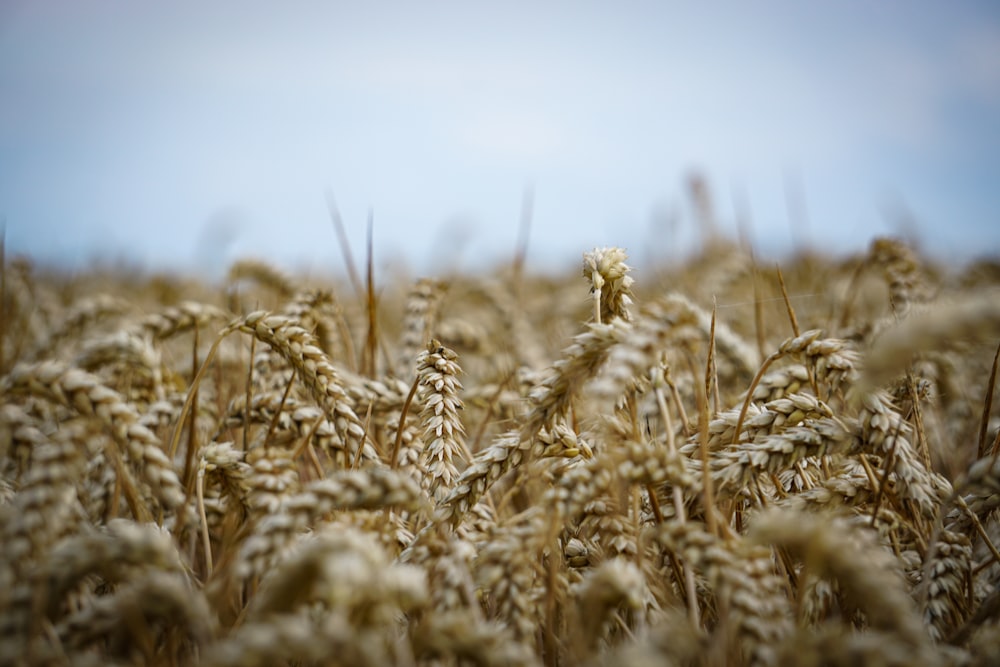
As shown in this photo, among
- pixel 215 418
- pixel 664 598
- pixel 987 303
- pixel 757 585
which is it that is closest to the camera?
pixel 987 303

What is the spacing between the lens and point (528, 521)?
1463 millimetres

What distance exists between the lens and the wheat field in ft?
3.27

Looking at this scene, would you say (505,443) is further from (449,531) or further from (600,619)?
(600,619)

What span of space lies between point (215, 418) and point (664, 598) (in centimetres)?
194

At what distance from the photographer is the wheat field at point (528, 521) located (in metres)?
1.00

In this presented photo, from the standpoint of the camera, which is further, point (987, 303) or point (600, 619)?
point (600, 619)

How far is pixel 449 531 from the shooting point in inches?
63.5

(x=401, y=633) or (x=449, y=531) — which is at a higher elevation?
(x=449, y=531)

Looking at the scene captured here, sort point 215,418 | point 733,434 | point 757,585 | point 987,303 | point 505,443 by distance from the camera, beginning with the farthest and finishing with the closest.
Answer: point 215,418 < point 733,434 < point 505,443 < point 757,585 < point 987,303

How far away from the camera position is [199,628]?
1.01 metres

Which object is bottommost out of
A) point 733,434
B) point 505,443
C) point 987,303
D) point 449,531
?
point 449,531

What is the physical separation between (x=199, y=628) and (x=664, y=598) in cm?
95

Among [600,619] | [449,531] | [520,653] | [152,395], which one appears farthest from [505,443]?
[152,395]

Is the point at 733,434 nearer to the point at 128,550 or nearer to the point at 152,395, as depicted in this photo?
the point at 128,550
